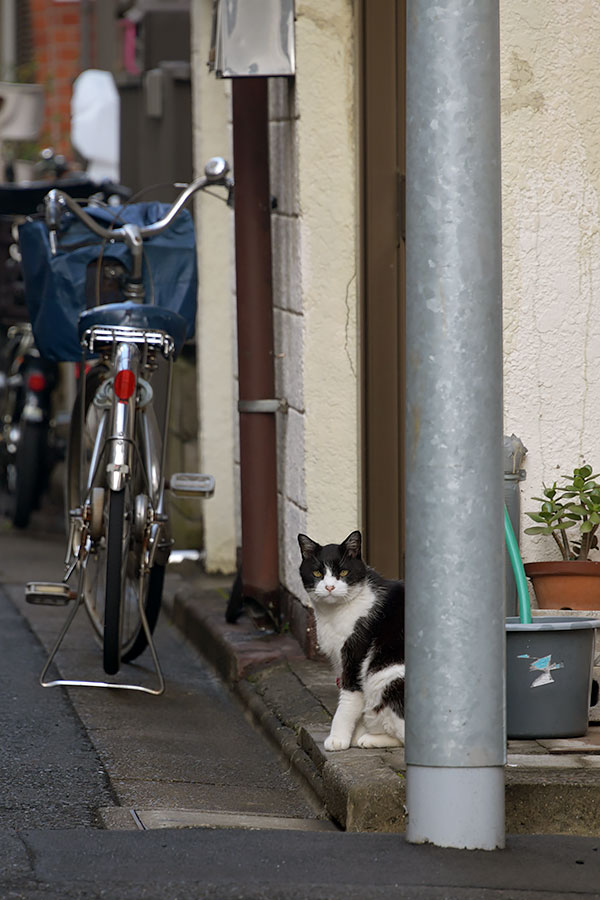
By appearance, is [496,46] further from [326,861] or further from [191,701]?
[191,701]

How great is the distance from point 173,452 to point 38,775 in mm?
4127

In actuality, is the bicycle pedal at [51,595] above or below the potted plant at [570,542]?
below

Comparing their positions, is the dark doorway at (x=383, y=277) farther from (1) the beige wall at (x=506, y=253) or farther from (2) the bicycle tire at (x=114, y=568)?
(2) the bicycle tire at (x=114, y=568)

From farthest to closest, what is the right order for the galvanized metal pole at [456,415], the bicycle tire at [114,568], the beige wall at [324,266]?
the beige wall at [324,266] < the bicycle tire at [114,568] < the galvanized metal pole at [456,415]

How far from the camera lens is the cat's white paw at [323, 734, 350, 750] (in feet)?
14.1

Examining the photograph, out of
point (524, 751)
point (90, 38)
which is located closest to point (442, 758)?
point (524, 751)

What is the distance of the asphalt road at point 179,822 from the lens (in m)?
3.32

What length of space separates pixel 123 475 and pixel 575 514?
1.50 metres

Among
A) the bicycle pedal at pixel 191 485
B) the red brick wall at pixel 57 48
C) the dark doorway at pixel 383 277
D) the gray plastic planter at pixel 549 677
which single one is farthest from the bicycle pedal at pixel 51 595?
the red brick wall at pixel 57 48

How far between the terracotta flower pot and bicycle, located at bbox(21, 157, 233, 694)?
141cm

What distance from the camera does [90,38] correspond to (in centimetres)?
1612

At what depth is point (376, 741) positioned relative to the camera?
4.34 meters

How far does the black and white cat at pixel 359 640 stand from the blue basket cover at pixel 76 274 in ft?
6.36

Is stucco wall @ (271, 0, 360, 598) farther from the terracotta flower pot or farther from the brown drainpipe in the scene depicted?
the terracotta flower pot
